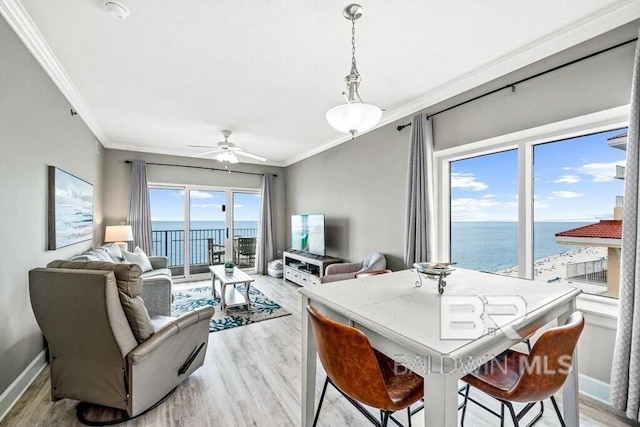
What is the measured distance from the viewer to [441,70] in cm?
259

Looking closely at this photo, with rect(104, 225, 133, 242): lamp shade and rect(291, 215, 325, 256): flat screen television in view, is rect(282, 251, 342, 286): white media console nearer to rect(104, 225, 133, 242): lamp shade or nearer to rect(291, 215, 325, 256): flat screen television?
rect(291, 215, 325, 256): flat screen television

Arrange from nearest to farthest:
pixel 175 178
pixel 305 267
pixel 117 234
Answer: pixel 117 234
pixel 305 267
pixel 175 178

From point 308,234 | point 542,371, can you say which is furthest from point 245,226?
point 542,371

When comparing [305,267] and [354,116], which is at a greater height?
[354,116]

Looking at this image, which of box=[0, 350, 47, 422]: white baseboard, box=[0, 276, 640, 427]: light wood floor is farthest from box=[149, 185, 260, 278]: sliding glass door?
box=[0, 276, 640, 427]: light wood floor

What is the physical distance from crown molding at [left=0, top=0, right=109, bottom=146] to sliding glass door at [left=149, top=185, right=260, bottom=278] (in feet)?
8.18

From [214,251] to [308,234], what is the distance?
7.78ft

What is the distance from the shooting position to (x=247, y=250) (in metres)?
6.52

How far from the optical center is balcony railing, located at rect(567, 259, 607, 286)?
85.6 inches

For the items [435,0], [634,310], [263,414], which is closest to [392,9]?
[435,0]

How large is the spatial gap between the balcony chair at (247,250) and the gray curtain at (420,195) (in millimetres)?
4170

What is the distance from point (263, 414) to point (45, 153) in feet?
9.22

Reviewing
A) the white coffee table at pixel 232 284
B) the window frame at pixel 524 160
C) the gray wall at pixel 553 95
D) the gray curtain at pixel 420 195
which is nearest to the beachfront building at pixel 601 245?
the window frame at pixel 524 160

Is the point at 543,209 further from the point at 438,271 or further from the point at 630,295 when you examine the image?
the point at 438,271
